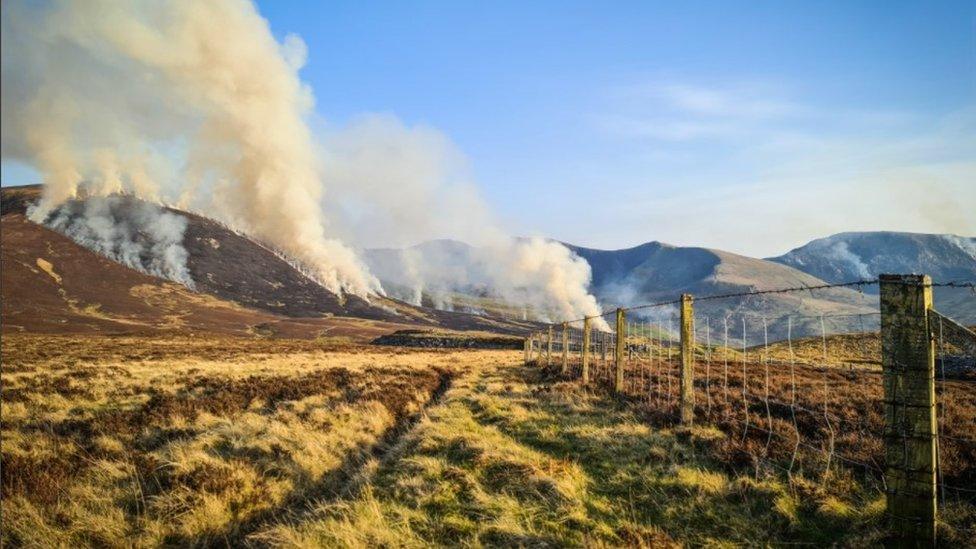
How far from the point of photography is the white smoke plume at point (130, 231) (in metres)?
141

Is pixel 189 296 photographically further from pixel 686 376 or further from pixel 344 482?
pixel 686 376

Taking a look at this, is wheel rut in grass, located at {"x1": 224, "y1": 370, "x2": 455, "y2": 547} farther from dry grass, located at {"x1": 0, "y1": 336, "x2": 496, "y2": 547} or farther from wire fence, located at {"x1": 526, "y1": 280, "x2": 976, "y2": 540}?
wire fence, located at {"x1": 526, "y1": 280, "x2": 976, "y2": 540}

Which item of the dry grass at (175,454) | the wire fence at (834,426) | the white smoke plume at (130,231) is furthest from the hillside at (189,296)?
the wire fence at (834,426)

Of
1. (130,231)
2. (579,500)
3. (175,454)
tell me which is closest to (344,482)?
(175,454)

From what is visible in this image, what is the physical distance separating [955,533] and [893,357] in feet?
6.06

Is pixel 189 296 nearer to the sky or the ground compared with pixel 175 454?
nearer to the sky

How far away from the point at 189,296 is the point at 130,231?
5923cm

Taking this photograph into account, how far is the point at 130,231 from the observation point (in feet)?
507

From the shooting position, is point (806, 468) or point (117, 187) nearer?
point (806, 468)

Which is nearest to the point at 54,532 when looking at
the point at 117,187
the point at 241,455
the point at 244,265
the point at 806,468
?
the point at 241,455

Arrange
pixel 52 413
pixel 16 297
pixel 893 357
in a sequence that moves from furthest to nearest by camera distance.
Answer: pixel 16 297, pixel 52 413, pixel 893 357

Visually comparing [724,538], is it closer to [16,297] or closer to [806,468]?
[806,468]

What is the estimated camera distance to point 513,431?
9.66 metres

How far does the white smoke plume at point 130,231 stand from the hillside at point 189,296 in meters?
4.71
